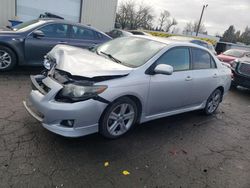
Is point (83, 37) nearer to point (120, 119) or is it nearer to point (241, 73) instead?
point (120, 119)

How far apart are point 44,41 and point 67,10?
9.34m

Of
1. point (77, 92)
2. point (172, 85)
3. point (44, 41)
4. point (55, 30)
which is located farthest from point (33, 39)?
point (172, 85)

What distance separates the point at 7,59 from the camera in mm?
5742

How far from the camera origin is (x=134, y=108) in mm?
3430

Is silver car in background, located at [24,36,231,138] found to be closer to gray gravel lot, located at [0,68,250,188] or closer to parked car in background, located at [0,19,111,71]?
gray gravel lot, located at [0,68,250,188]

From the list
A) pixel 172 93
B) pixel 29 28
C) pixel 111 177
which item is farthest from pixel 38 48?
pixel 111 177

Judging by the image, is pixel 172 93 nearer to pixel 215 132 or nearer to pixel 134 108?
pixel 134 108

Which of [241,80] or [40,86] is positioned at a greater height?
[40,86]

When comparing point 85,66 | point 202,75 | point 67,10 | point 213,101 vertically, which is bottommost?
point 213,101

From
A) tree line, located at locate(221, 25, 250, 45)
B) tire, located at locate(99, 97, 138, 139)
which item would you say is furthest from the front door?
tree line, located at locate(221, 25, 250, 45)

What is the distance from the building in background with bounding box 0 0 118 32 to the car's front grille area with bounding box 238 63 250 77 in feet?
35.7

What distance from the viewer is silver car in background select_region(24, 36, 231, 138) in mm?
2859

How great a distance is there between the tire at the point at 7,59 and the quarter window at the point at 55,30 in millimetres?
1017

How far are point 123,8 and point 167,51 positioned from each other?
52837mm
